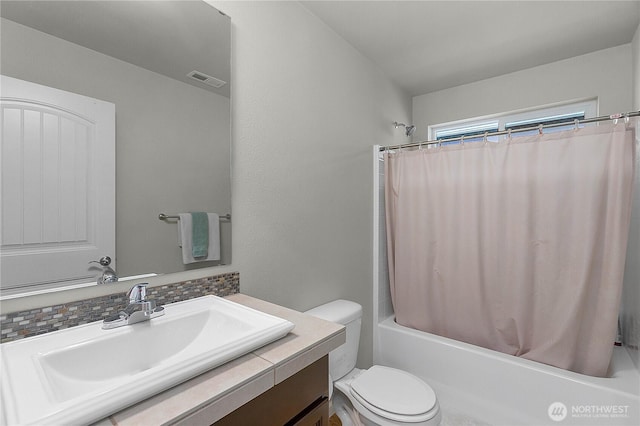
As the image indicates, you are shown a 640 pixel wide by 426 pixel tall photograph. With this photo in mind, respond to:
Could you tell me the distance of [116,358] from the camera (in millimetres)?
823

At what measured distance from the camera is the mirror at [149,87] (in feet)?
2.93

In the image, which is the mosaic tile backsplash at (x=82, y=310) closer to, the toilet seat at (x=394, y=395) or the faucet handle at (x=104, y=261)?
the faucet handle at (x=104, y=261)

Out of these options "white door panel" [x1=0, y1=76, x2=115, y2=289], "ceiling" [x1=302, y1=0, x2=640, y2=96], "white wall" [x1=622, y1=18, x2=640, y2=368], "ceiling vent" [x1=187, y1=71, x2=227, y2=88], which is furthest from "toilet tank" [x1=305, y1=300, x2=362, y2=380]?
"ceiling" [x1=302, y1=0, x2=640, y2=96]

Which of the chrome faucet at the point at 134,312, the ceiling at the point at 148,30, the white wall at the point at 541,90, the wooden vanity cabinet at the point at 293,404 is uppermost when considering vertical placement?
the white wall at the point at 541,90

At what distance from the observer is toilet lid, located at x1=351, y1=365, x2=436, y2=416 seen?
1438mm

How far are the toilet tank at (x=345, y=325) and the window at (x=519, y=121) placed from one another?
4.41ft

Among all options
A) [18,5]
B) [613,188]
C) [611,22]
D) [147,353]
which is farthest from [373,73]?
[147,353]

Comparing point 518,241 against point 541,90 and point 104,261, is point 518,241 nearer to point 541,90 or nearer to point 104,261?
point 541,90

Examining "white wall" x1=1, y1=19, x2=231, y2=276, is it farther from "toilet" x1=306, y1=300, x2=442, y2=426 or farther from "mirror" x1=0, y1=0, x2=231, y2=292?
"toilet" x1=306, y1=300, x2=442, y2=426

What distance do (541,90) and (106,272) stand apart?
3.01 m

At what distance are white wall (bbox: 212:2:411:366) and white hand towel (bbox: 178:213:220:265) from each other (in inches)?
3.6

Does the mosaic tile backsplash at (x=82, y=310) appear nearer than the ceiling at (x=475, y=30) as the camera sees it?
Yes

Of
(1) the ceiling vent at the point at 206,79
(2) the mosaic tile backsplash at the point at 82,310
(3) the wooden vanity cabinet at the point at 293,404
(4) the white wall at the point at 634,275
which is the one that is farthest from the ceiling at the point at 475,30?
(3) the wooden vanity cabinet at the point at 293,404

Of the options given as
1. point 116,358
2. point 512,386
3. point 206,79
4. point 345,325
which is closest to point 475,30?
point 206,79
